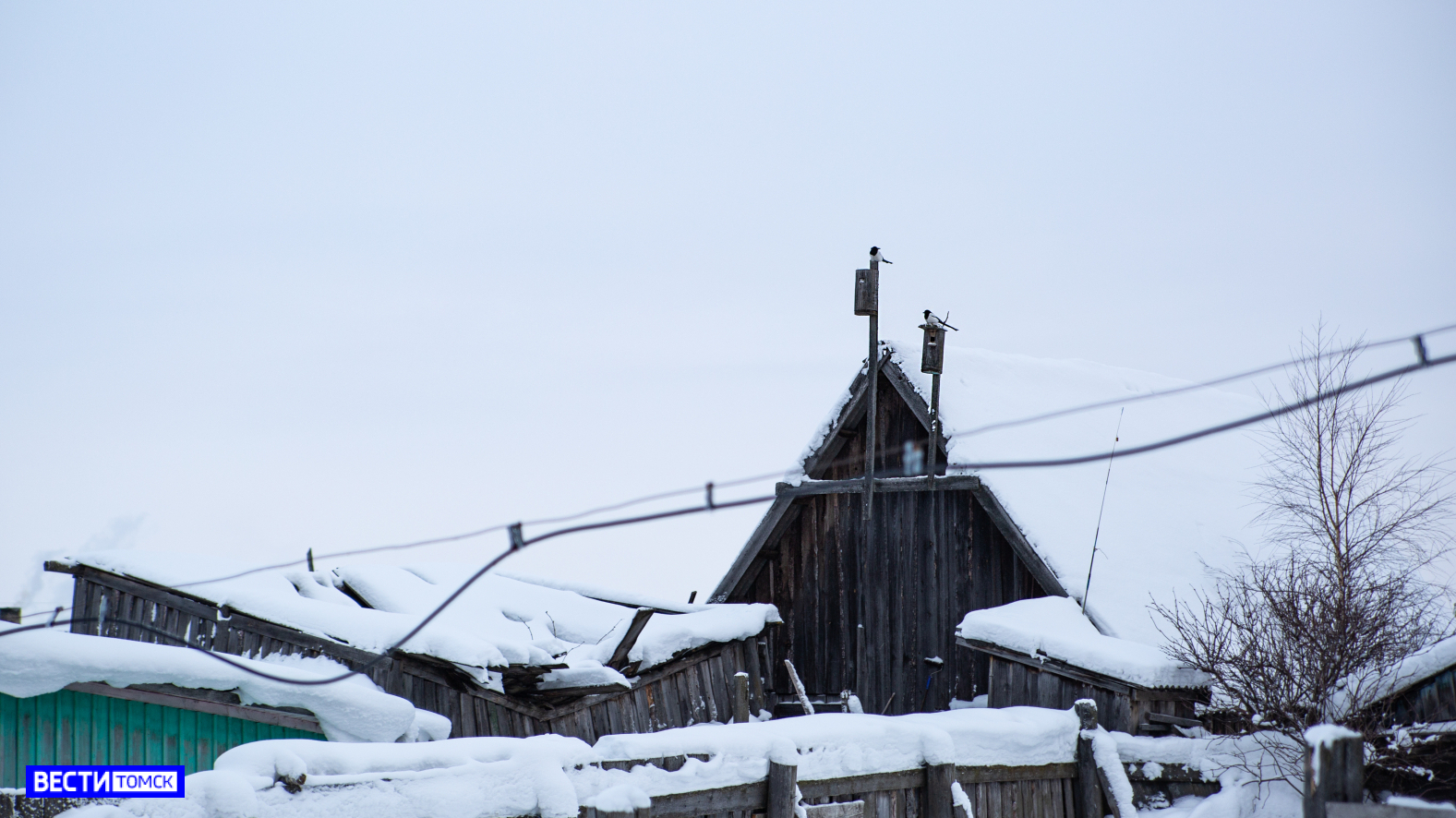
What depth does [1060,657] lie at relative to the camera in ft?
31.1

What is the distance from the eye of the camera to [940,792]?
7.80 m

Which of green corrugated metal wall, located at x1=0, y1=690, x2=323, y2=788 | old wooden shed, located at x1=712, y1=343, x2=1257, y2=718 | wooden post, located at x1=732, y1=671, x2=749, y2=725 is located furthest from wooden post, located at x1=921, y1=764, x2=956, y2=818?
green corrugated metal wall, located at x1=0, y1=690, x2=323, y2=788

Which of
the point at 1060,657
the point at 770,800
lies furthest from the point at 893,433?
the point at 770,800

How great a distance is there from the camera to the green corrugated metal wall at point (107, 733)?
25.9ft

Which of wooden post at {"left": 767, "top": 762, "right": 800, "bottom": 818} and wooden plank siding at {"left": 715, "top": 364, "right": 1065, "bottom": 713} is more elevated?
wooden plank siding at {"left": 715, "top": 364, "right": 1065, "bottom": 713}

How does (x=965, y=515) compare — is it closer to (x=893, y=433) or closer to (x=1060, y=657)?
(x=893, y=433)

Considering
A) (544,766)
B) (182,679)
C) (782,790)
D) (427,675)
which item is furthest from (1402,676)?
(182,679)

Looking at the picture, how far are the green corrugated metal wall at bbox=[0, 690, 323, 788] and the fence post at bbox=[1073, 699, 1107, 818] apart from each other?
20.3 ft

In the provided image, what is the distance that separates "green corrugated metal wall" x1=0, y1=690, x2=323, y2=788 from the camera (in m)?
7.88

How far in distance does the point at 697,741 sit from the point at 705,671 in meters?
6.19

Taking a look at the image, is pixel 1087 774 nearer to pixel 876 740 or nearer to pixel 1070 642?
pixel 1070 642

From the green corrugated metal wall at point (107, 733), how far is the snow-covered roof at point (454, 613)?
4.76ft

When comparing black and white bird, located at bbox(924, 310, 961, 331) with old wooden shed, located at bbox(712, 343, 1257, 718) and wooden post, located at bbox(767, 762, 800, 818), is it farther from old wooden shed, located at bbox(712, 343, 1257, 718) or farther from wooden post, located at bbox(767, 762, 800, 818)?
wooden post, located at bbox(767, 762, 800, 818)

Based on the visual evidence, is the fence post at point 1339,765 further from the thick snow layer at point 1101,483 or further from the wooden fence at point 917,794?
the thick snow layer at point 1101,483
